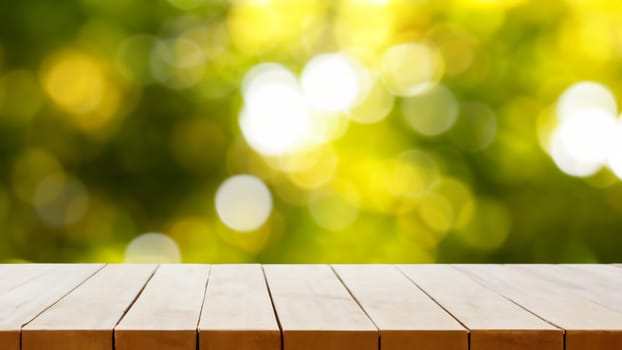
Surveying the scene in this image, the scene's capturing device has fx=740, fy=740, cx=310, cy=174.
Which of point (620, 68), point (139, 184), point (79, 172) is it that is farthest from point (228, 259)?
point (620, 68)

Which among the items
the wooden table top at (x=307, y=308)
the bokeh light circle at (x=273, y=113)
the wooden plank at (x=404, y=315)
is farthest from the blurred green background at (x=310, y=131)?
the wooden plank at (x=404, y=315)

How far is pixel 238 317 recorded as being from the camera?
95 cm

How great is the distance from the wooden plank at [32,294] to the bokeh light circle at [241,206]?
471 mm

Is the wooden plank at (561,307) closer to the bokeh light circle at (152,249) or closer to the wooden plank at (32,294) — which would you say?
the wooden plank at (32,294)

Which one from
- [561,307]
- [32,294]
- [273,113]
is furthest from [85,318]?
[273,113]

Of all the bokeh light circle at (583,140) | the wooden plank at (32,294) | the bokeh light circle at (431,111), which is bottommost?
the wooden plank at (32,294)

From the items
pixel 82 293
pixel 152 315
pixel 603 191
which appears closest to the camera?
pixel 152 315

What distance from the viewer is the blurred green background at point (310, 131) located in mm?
1837

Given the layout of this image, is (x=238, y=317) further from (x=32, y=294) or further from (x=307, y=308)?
(x=32, y=294)

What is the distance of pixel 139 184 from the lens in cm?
184

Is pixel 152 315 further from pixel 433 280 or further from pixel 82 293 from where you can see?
pixel 433 280

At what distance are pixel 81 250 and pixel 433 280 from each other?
38.0 inches

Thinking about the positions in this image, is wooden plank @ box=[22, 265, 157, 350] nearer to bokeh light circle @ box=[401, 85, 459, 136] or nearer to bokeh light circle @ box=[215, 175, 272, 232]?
bokeh light circle @ box=[215, 175, 272, 232]

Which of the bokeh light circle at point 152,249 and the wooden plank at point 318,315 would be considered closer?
the wooden plank at point 318,315
